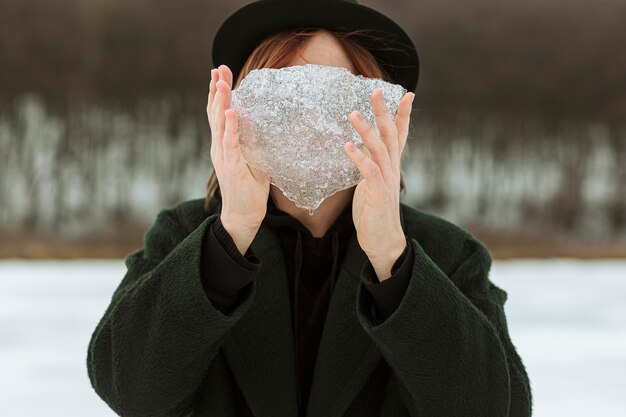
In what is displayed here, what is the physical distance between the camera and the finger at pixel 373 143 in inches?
32.1

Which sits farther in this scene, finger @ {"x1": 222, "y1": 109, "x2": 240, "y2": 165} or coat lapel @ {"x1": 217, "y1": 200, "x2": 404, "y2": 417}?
coat lapel @ {"x1": 217, "y1": 200, "x2": 404, "y2": 417}

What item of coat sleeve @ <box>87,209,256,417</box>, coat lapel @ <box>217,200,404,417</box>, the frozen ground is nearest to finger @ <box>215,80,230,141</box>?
coat sleeve @ <box>87,209,256,417</box>

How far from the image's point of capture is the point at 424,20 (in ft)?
18.9

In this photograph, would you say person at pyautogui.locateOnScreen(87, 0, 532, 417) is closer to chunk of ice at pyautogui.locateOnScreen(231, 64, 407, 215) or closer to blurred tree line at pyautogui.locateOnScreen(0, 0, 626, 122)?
chunk of ice at pyautogui.locateOnScreen(231, 64, 407, 215)

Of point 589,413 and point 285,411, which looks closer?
point 285,411

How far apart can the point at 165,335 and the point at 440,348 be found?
374 millimetres

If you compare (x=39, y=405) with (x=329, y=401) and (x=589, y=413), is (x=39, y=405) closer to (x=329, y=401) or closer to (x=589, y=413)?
(x=329, y=401)

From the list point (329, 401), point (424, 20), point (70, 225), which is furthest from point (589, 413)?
point (70, 225)

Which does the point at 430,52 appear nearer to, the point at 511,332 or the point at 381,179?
the point at 511,332

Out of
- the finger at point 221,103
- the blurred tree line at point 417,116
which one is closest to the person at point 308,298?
the finger at point 221,103

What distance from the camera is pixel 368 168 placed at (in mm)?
829

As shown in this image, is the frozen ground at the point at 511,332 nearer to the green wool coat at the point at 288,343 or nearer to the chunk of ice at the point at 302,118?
the green wool coat at the point at 288,343

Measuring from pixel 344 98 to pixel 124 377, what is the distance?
496 millimetres

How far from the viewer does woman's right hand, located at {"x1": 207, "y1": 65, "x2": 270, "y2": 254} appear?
33.9 inches
